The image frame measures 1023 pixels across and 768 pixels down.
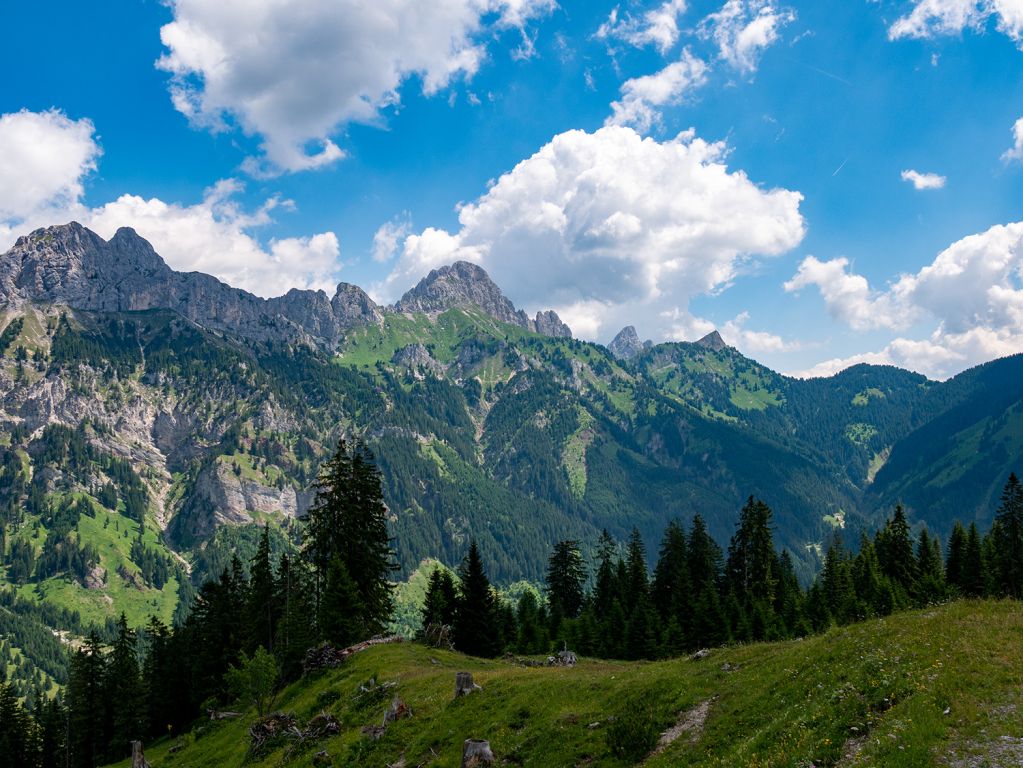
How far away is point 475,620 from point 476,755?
1879 inches

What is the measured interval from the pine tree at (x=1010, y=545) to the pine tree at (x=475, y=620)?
65.5 metres

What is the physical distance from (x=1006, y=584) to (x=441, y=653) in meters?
78.6

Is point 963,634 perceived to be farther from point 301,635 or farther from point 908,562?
point 908,562

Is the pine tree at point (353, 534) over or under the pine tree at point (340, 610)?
over

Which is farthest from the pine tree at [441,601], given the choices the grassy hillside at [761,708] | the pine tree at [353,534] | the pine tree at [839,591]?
the pine tree at [839,591]

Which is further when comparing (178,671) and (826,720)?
(178,671)

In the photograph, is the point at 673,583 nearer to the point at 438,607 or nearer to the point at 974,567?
the point at 438,607

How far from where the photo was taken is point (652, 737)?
73.6ft

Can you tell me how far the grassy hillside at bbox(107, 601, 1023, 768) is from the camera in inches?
655

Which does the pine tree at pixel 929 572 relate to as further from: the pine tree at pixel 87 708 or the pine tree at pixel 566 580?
the pine tree at pixel 87 708

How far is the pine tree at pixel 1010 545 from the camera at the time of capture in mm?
83500

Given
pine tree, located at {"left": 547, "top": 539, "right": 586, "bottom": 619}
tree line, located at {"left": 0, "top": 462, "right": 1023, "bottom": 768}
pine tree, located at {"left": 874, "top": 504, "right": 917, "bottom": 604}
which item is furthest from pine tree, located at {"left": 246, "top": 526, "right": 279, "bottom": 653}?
pine tree, located at {"left": 874, "top": 504, "right": 917, "bottom": 604}

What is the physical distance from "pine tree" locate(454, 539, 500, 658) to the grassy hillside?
33.3 m

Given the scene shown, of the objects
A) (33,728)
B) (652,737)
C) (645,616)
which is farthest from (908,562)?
(33,728)
